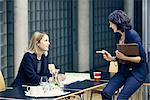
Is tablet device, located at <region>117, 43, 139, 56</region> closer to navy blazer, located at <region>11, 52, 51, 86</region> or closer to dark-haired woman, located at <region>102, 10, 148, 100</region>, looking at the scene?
dark-haired woman, located at <region>102, 10, 148, 100</region>

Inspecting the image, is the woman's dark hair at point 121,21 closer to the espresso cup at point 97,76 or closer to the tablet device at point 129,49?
Result: the tablet device at point 129,49

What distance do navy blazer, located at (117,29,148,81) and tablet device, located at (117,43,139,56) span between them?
0.20 feet

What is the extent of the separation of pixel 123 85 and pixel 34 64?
0.99 meters

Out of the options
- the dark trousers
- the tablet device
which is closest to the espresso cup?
the dark trousers

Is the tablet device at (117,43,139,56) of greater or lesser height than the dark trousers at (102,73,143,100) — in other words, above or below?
above

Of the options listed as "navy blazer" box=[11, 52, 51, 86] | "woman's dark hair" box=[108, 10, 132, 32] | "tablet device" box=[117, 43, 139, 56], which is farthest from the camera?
"navy blazer" box=[11, 52, 51, 86]

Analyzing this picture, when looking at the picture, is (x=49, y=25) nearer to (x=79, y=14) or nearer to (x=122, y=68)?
(x=79, y=14)

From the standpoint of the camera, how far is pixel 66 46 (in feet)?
31.2

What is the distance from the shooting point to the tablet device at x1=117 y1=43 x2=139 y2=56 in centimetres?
422

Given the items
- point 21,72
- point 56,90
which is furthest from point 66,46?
point 56,90

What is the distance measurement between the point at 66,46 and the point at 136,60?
17.5 ft

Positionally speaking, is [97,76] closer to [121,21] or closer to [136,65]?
[136,65]

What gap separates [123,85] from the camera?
4449mm

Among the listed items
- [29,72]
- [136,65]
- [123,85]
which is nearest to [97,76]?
[123,85]
